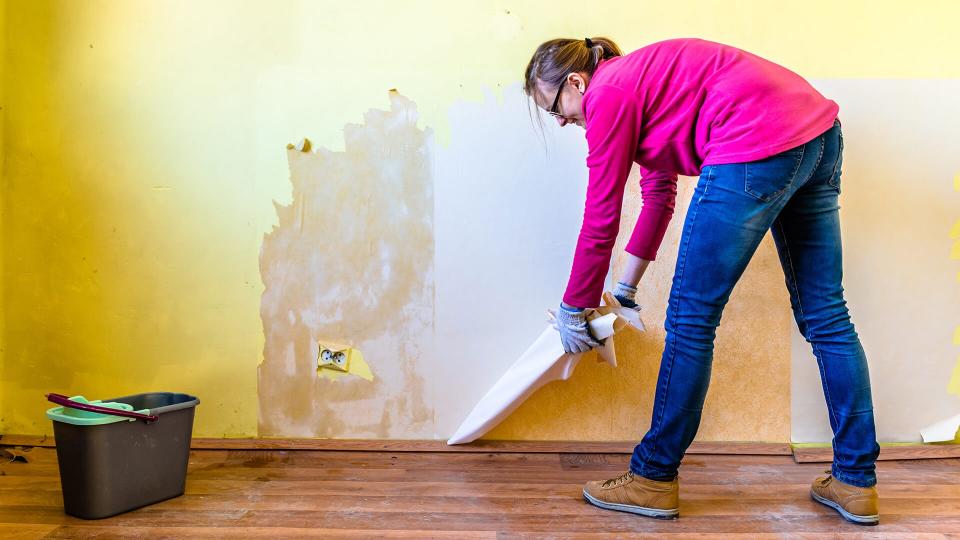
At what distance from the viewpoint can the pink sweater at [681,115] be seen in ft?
3.97

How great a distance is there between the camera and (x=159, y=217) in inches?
70.5

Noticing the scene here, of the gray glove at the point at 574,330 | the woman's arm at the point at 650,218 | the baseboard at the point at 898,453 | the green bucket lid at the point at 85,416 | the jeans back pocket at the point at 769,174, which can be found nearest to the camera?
the jeans back pocket at the point at 769,174

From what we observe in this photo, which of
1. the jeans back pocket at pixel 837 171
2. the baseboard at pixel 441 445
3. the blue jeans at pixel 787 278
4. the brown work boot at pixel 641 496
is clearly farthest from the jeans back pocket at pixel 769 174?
the baseboard at pixel 441 445

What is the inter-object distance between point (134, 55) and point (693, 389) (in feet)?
5.40

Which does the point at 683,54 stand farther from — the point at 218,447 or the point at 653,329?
the point at 218,447

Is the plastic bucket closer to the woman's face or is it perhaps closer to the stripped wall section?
the stripped wall section

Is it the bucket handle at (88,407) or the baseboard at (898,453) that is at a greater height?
the bucket handle at (88,407)

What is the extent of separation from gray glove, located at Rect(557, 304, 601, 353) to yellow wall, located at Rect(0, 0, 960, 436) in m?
0.64

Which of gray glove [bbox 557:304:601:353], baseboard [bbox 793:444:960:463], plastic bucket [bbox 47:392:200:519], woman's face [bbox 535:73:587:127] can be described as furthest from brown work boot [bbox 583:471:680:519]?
plastic bucket [bbox 47:392:200:519]

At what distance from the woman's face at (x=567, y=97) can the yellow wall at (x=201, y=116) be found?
38 centimetres

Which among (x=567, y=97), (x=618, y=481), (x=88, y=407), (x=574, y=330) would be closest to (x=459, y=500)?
(x=618, y=481)

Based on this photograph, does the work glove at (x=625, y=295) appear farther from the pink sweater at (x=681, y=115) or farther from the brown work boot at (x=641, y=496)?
the brown work boot at (x=641, y=496)

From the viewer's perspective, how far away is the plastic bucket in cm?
130

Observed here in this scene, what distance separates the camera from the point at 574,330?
1.41m
